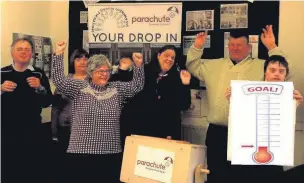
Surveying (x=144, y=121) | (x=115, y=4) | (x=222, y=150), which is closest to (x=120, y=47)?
(x=115, y=4)

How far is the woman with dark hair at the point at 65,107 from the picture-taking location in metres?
3.00

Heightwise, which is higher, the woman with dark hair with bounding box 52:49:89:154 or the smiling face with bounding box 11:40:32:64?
the smiling face with bounding box 11:40:32:64

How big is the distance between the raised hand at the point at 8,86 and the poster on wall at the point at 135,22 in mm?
816

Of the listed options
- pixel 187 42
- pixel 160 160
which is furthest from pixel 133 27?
pixel 160 160

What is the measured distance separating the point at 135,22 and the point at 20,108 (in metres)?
1.07

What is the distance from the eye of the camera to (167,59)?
110 inches

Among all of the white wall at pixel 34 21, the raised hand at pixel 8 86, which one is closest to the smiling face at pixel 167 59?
the raised hand at pixel 8 86

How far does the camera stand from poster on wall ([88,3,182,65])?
10.2 ft

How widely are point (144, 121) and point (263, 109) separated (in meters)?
0.87

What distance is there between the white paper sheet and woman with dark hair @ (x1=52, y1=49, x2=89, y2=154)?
1.21 m

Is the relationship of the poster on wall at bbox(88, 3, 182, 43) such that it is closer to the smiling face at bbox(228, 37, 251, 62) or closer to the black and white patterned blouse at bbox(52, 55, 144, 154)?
the smiling face at bbox(228, 37, 251, 62)

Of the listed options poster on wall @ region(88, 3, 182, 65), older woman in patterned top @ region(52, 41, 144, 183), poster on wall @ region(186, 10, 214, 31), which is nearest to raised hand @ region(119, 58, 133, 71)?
poster on wall @ region(88, 3, 182, 65)

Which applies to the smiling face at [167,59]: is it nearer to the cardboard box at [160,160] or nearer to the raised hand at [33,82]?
the cardboard box at [160,160]

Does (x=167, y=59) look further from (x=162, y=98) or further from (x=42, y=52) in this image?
(x=42, y=52)
